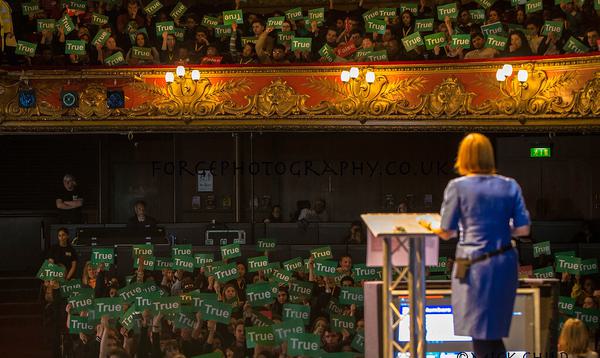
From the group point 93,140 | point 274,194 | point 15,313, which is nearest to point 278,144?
point 274,194

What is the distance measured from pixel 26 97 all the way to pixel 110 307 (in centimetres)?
570

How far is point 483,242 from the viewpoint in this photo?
17.4ft

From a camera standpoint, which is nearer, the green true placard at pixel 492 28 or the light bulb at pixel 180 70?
the green true placard at pixel 492 28

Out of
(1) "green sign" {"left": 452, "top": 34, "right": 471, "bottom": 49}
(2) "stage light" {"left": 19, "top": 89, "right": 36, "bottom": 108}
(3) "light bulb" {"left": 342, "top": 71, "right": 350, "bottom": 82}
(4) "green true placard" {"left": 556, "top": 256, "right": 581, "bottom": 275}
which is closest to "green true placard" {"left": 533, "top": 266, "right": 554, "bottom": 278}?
(4) "green true placard" {"left": 556, "top": 256, "right": 581, "bottom": 275}

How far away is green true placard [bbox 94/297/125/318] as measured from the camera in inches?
438

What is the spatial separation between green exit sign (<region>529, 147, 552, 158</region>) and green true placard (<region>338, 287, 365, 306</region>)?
8670 mm

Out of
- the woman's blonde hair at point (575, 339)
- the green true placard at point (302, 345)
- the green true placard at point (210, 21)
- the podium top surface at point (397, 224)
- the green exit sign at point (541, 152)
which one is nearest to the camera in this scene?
the podium top surface at point (397, 224)

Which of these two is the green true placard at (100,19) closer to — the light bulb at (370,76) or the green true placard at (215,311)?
the light bulb at (370,76)

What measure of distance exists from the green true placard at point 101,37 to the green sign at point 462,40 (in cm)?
555

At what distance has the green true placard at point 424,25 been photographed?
50.0 feet

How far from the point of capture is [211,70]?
15500mm

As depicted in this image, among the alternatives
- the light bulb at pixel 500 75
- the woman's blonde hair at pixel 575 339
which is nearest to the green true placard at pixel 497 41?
the light bulb at pixel 500 75

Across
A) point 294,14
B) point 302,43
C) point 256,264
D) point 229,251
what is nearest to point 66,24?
point 294,14

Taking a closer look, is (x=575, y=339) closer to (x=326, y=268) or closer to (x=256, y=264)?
(x=326, y=268)
